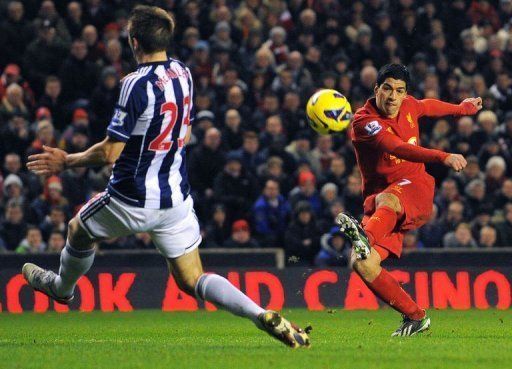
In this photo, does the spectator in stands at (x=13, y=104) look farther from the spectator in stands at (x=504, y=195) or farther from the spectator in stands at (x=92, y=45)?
the spectator in stands at (x=504, y=195)

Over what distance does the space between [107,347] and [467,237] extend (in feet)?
28.1

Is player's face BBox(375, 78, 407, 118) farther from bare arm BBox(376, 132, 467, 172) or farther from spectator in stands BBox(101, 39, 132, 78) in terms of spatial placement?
spectator in stands BBox(101, 39, 132, 78)

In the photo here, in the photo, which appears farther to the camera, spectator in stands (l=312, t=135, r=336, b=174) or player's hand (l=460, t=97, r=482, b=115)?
spectator in stands (l=312, t=135, r=336, b=174)

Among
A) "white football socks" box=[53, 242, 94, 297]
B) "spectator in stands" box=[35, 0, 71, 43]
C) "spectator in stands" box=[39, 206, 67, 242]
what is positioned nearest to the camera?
"white football socks" box=[53, 242, 94, 297]

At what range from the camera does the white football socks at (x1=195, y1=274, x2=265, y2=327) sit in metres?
8.02

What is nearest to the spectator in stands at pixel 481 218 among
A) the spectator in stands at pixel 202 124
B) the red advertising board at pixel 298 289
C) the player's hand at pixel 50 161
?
the red advertising board at pixel 298 289

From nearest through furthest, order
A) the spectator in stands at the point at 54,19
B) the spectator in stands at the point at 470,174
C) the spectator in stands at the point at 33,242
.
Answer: the spectator in stands at the point at 33,242 → the spectator in stands at the point at 470,174 → the spectator in stands at the point at 54,19

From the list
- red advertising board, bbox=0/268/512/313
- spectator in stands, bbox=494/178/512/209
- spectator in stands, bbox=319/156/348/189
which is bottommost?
red advertising board, bbox=0/268/512/313

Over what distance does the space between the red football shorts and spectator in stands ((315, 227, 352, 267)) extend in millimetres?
5740

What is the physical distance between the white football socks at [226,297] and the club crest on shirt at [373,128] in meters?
2.50

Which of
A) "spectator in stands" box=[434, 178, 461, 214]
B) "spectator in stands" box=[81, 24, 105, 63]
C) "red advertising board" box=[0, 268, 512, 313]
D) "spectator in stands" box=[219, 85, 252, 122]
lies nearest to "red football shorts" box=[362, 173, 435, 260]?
"red advertising board" box=[0, 268, 512, 313]

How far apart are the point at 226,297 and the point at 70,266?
121 cm

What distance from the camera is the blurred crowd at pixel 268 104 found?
16.9 meters

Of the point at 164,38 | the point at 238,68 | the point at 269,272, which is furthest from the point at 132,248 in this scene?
the point at 164,38
